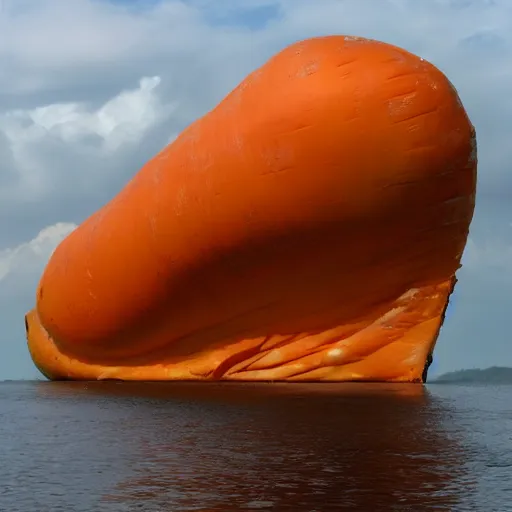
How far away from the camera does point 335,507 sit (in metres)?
3.55

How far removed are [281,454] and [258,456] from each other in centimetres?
16

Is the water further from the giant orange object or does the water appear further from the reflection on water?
the giant orange object

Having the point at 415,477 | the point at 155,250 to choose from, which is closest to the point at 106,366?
the point at 155,250

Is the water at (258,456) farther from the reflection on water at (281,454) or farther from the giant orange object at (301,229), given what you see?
the giant orange object at (301,229)

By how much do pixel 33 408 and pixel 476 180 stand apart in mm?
7431

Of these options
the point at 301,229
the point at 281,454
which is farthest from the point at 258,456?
the point at 301,229

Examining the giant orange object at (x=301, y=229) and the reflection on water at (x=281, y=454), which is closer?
the reflection on water at (x=281, y=454)

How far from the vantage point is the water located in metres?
3.76

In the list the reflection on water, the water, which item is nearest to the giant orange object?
the reflection on water

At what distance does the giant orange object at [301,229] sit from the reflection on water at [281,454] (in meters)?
3.14

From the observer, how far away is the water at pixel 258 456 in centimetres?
376

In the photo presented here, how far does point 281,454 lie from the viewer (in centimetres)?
504

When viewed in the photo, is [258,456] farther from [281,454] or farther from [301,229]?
[301,229]

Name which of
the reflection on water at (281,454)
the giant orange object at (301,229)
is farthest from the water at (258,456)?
the giant orange object at (301,229)
